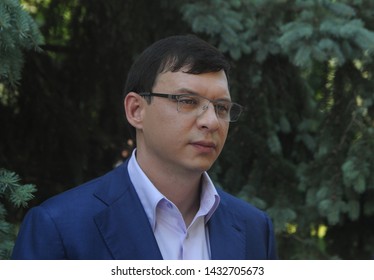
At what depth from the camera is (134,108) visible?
8.30 feet

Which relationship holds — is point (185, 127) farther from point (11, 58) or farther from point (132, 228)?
point (11, 58)

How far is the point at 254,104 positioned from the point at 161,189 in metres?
1.97

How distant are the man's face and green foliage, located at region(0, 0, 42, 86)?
2.40ft

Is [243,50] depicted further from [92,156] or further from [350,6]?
[92,156]

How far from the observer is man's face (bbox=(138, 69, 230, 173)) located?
2.37 m

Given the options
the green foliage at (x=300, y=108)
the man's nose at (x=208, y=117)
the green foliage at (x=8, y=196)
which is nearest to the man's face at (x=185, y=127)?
the man's nose at (x=208, y=117)

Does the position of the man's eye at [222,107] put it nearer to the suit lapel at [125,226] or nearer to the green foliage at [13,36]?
the suit lapel at [125,226]

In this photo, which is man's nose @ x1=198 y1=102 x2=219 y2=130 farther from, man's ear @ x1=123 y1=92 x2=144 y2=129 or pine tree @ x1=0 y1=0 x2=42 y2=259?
pine tree @ x1=0 y1=0 x2=42 y2=259

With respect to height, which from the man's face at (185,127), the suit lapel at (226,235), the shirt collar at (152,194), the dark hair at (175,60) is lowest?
the suit lapel at (226,235)

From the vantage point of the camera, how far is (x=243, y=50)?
3.99m

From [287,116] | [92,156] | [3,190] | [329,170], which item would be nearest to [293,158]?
[287,116]

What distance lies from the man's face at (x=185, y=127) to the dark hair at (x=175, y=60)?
0.02 m

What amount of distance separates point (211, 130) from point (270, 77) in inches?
80.2

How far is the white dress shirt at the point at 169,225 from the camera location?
2410mm
